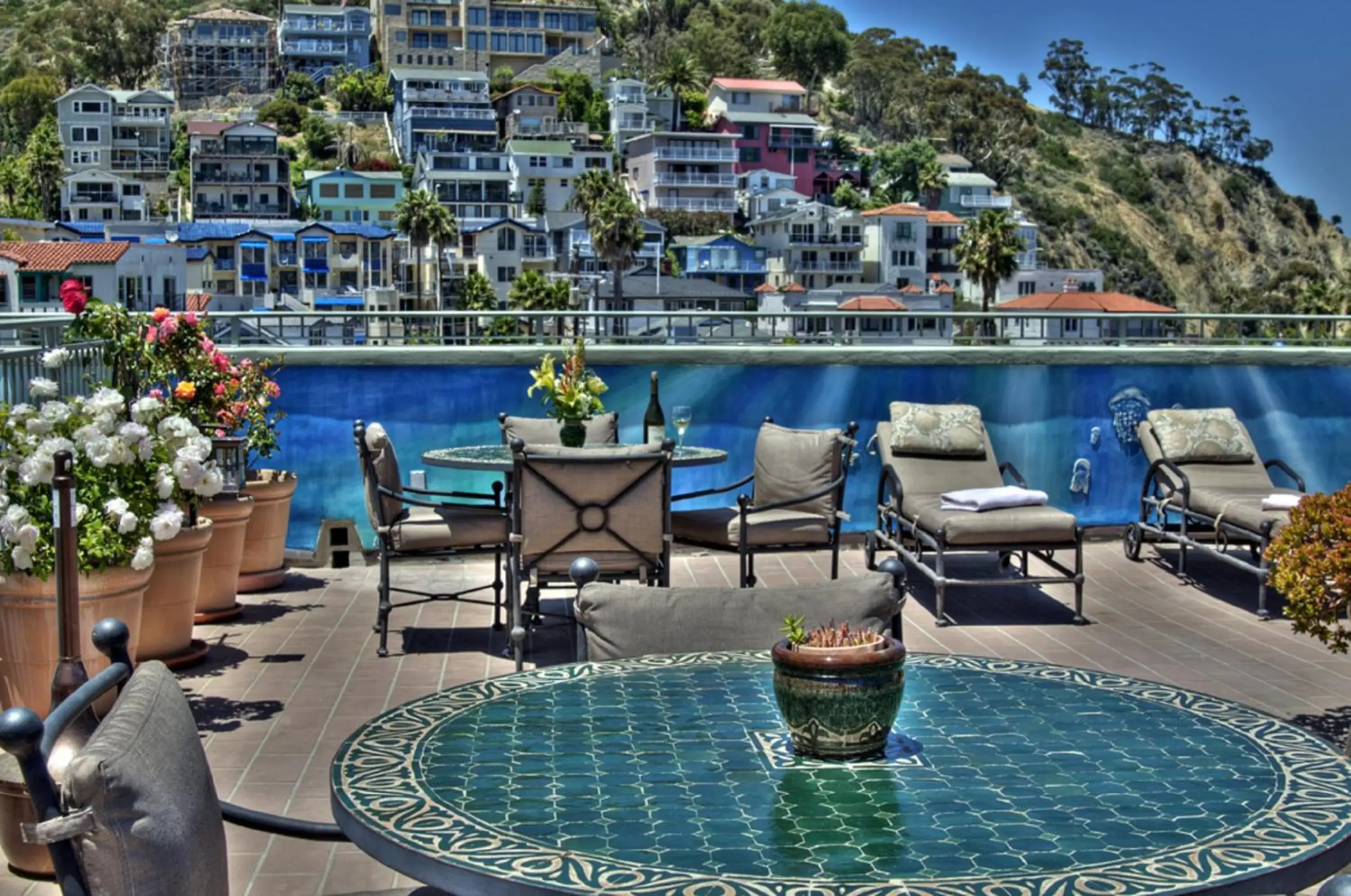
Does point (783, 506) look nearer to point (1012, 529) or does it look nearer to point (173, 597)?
point (1012, 529)

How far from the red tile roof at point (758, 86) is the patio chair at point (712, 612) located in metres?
107

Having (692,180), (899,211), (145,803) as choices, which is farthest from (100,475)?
(692,180)

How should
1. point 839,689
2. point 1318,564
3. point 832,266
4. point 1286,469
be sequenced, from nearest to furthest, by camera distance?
point 839,689, point 1318,564, point 1286,469, point 832,266

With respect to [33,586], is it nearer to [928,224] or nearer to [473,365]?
[473,365]

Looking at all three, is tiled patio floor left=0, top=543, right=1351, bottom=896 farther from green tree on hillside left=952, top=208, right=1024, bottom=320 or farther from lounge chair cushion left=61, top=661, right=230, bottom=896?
green tree on hillside left=952, top=208, right=1024, bottom=320

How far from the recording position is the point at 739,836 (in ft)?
7.39

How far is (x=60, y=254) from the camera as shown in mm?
48531

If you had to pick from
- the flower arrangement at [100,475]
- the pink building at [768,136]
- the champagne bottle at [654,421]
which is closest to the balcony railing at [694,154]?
the pink building at [768,136]

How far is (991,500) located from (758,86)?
341 ft

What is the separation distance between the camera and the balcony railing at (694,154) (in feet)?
306

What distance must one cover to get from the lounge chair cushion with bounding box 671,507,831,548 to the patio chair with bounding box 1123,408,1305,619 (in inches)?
94.9

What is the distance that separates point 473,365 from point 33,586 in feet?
14.7

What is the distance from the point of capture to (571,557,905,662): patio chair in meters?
3.50

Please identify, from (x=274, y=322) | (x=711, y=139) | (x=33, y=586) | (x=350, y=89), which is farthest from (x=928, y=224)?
(x=33, y=586)
